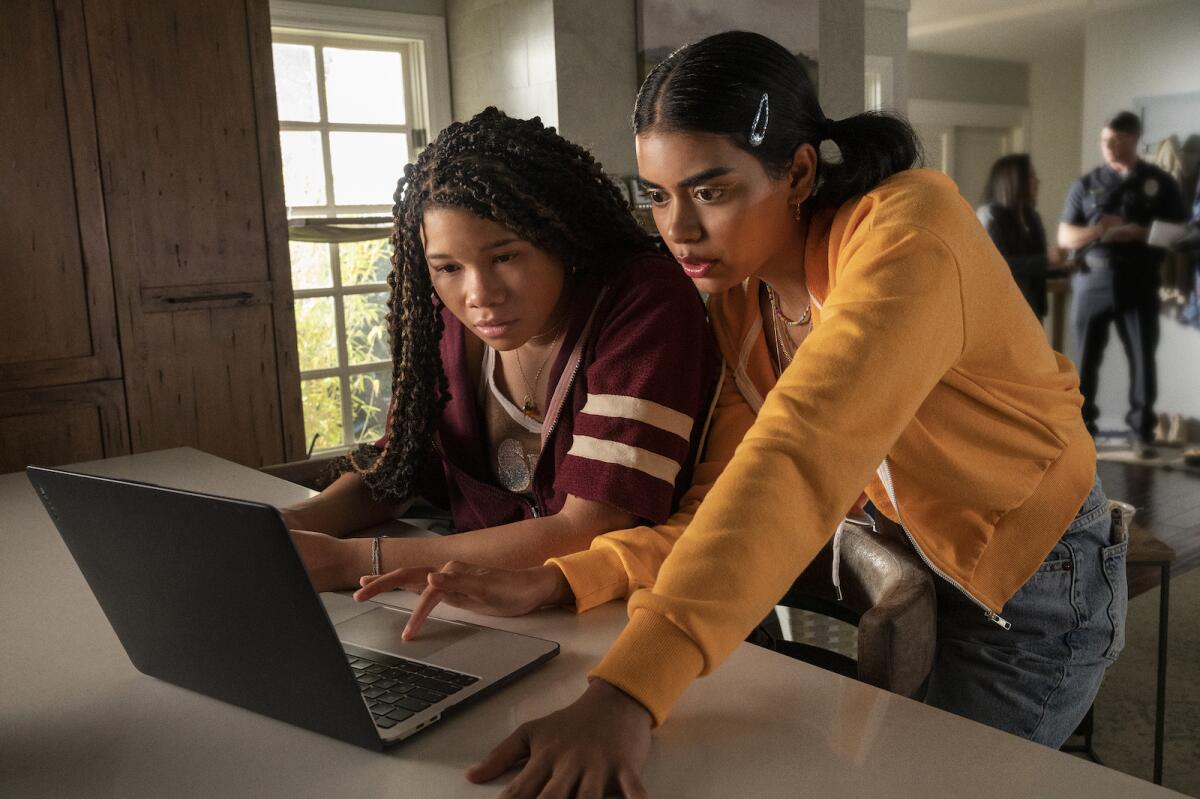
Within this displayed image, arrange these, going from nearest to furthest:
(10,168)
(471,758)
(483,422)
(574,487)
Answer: (471,758), (574,487), (483,422), (10,168)

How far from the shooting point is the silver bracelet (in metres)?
1.01

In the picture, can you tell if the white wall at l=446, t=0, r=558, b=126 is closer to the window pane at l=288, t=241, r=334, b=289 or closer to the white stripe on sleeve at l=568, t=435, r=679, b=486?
the window pane at l=288, t=241, r=334, b=289

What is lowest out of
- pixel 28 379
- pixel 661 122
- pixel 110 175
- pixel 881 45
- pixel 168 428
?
pixel 168 428

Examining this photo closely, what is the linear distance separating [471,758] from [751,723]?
19cm

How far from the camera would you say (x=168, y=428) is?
9.94 ft

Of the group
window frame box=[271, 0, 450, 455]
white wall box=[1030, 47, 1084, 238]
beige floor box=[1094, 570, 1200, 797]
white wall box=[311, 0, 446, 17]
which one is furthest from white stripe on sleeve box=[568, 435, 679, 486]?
white wall box=[1030, 47, 1084, 238]

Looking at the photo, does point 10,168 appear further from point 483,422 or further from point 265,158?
point 483,422

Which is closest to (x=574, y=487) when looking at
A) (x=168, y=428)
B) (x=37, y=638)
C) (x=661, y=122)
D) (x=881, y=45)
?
(x=661, y=122)

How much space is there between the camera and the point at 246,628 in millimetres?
659

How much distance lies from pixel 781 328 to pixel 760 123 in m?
0.25

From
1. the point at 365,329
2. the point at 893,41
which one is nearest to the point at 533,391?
the point at 365,329

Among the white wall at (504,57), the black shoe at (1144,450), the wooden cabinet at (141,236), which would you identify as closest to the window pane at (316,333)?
the wooden cabinet at (141,236)

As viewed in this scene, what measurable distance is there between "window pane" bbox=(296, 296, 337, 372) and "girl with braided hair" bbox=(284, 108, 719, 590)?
2714 mm

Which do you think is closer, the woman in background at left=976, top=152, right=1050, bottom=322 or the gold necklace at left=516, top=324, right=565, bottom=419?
the gold necklace at left=516, top=324, right=565, bottom=419
